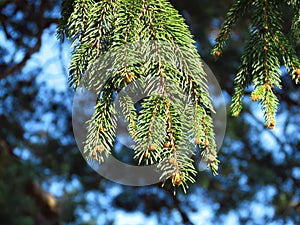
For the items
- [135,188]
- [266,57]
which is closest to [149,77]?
[266,57]

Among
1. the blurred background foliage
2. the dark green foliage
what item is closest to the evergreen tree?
the dark green foliage

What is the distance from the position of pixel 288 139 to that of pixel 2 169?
8.74 ft

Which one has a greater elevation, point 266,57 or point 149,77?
point 266,57

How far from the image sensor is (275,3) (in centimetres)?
98

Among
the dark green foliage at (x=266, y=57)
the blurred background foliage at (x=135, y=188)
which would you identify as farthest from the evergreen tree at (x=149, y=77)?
the blurred background foliage at (x=135, y=188)

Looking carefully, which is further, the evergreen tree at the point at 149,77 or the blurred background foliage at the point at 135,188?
the blurred background foliage at the point at 135,188

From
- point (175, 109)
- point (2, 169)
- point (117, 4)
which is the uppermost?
point (117, 4)

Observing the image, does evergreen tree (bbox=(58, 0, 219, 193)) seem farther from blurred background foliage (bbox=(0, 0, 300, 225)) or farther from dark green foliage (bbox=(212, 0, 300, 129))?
A: blurred background foliage (bbox=(0, 0, 300, 225))

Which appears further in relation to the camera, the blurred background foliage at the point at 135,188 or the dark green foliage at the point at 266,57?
the blurred background foliage at the point at 135,188

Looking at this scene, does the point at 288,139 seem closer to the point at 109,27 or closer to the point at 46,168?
the point at 46,168

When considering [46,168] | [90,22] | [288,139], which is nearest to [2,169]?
[46,168]

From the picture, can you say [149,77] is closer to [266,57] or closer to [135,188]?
[266,57]

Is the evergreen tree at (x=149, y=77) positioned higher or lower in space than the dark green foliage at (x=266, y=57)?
lower

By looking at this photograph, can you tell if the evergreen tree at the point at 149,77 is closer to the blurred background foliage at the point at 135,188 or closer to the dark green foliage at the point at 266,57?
the dark green foliage at the point at 266,57
